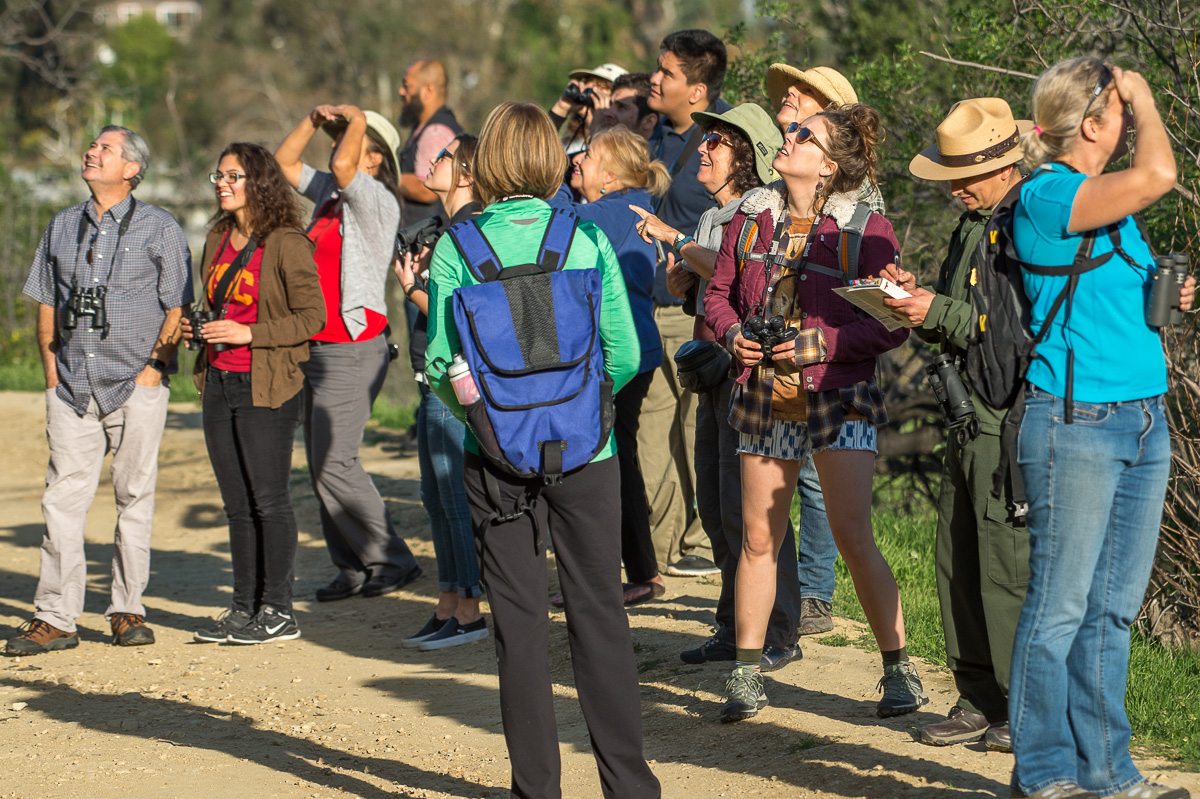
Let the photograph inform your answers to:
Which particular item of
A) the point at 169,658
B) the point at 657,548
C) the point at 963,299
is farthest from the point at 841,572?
the point at 169,658

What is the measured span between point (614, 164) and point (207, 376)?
7.05 feet

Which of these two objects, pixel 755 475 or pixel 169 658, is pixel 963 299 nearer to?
pixel 755 475

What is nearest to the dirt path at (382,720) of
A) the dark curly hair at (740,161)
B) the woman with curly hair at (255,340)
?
the woman with curly hair at (255,340)

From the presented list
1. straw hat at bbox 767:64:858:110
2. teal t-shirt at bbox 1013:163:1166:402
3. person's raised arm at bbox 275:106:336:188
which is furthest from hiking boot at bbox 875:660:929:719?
person's raised arm at bbox 275:106:336:188

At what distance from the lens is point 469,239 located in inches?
137

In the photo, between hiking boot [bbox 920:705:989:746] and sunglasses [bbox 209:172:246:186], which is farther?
sunglasses [bbox 209:172:246:186]

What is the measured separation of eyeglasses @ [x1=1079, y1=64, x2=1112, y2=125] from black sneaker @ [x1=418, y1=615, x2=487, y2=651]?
12.6 ft

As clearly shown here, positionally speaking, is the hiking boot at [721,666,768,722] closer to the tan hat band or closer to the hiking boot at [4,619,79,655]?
the tan hat band

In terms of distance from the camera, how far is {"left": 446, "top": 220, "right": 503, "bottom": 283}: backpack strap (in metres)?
3.44

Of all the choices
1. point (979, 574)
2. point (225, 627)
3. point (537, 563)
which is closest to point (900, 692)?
point (979, 574)

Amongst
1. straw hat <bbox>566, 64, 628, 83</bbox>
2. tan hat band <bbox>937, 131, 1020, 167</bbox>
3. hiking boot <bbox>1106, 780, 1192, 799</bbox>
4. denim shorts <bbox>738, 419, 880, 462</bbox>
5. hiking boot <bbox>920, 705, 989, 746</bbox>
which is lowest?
hiking boot <bbox>920, 705, 989, 746</bbox>

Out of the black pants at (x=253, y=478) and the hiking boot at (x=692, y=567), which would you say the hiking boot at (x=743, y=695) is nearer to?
the hiking boot at (x=692, y=567)

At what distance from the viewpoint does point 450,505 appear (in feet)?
19.3

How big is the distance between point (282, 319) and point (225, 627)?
1.54m
